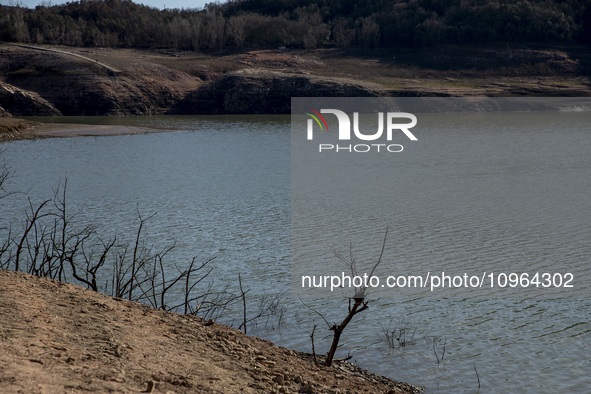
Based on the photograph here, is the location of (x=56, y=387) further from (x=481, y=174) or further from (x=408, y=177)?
(x=481, y=174)

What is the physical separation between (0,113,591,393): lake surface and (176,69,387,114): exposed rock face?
2082cm

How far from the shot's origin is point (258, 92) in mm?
52312

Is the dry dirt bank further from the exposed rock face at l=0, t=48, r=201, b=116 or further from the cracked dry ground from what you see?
the cracked dry ground

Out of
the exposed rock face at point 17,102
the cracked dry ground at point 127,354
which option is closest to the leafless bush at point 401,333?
the cracked dry ground at point 127,354

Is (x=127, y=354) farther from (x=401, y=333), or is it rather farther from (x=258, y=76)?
(x=258, y=76)

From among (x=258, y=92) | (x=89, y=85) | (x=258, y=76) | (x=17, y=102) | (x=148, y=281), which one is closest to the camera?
(x=148, y=281)

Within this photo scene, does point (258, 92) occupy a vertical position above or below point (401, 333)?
above

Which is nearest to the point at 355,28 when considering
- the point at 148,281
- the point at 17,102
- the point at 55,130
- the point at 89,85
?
the point at 89,85

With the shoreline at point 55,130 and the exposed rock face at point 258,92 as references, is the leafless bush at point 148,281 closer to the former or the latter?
the shoreline at point 55,130

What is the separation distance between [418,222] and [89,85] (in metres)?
43.1

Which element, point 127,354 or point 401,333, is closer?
point 127,354

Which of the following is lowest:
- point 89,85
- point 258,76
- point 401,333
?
point 401,333

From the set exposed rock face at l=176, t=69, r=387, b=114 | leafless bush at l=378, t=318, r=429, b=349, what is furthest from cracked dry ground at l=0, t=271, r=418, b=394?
exposed rock face at l=176, t=69, r=387, b=114

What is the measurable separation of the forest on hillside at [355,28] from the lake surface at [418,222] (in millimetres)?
39039
